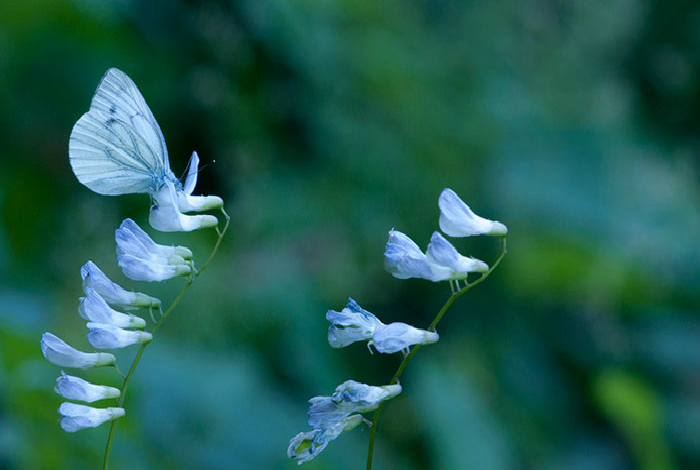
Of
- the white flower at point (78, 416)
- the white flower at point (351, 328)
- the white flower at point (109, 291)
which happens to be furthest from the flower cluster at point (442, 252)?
the white flower at point (78, 416)

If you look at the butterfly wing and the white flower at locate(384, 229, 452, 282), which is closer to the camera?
the white flower at locate(384, 229, 452, 282)

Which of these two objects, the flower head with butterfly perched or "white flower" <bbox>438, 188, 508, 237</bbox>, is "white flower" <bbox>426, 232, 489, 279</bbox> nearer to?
"white flower" <bbox>438, 188, 508, 237</bbox>

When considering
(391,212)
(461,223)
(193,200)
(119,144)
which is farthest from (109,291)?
(391,212)

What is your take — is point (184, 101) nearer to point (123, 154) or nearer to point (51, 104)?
point (51, 104)

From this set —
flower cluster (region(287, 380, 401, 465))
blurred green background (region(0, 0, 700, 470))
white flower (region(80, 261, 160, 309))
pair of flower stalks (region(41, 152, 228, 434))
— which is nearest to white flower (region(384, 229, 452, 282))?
flower cluster (region(287, 380, 401, 465))

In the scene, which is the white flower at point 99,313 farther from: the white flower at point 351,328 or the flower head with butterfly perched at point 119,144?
the white flower at point 351,328

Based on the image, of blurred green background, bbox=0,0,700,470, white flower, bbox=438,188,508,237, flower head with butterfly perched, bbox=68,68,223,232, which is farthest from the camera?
blurred green background, bbox=0,0,700,470

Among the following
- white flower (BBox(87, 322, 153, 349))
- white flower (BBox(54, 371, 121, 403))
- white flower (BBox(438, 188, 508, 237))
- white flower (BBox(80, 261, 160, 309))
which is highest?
white flower (BBox(438, 188, 508, 237))
